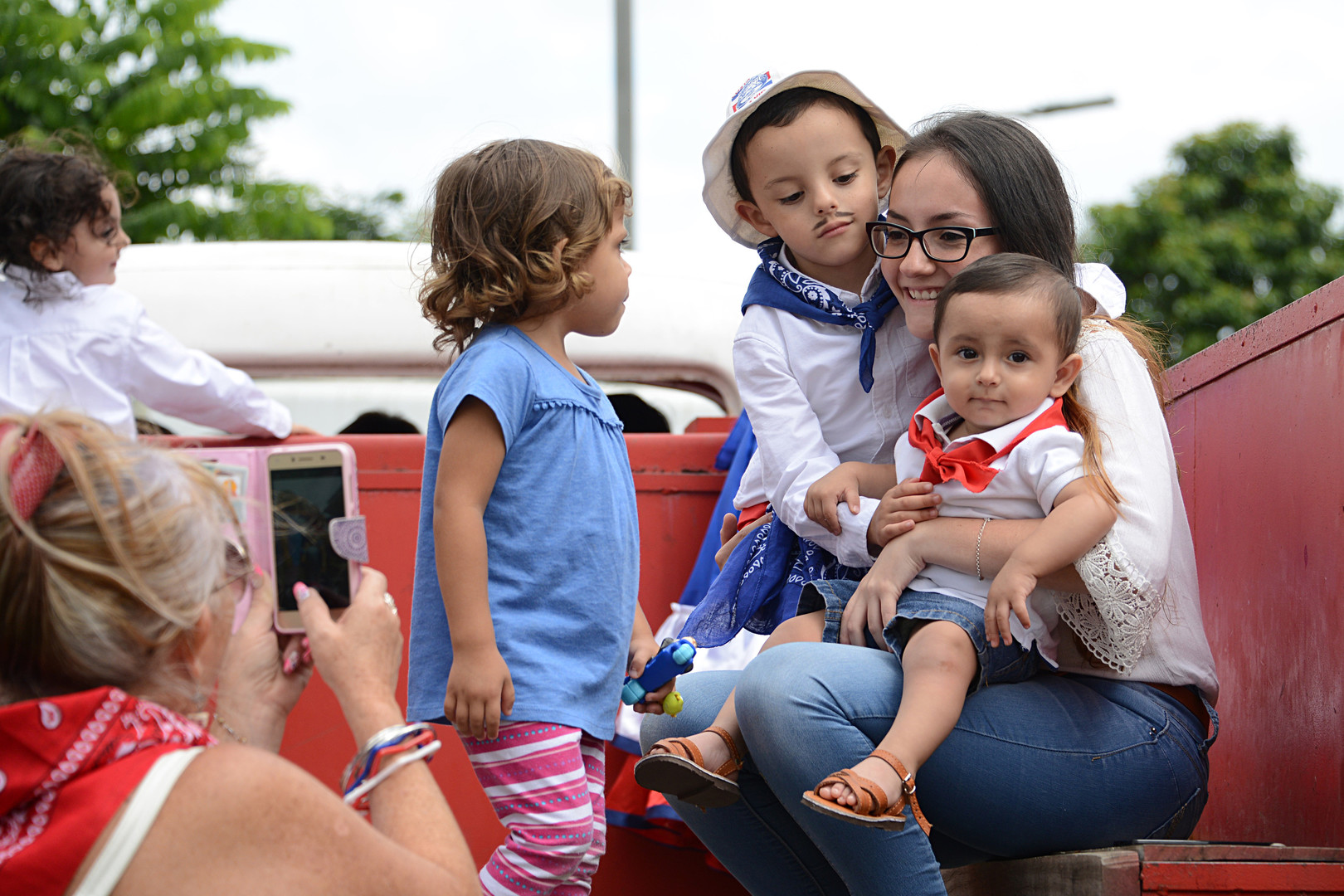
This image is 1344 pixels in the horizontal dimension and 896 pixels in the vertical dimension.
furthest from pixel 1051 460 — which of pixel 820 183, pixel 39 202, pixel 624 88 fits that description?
pixel 624 88

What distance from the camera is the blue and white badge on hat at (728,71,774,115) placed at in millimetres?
2139

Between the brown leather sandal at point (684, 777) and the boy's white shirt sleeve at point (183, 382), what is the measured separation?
161cm

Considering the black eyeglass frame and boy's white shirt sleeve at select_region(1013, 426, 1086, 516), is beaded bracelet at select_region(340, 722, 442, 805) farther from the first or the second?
the black eyeglass frame

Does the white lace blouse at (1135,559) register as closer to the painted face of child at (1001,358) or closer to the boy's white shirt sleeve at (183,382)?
the painted face of child at (1001,358)

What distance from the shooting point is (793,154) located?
211 cm

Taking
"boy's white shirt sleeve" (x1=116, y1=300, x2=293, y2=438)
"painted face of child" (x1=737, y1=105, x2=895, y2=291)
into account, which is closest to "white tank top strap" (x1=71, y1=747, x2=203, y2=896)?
"painted face of child" (x1=737, y1=105, x2=895, y2=291)

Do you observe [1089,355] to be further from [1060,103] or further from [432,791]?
[1060,103]

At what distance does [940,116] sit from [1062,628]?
880mm

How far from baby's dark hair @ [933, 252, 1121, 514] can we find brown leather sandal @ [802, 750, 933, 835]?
1.84 feet

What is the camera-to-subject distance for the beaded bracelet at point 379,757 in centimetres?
122

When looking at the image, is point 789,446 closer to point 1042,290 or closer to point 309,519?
point 1042,290

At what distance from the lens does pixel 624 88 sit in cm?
692

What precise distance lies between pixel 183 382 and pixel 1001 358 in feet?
6.37

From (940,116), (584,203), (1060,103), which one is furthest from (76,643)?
(1060,103)
